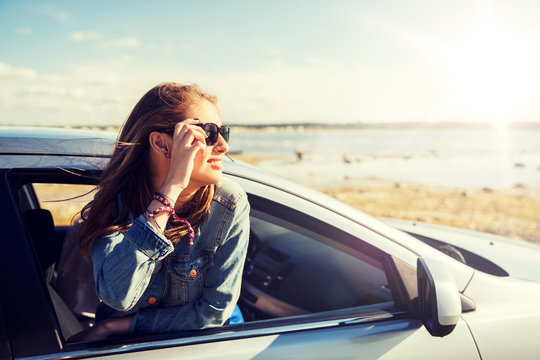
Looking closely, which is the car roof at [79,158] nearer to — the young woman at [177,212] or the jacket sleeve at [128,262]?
the young woman at [177,212]

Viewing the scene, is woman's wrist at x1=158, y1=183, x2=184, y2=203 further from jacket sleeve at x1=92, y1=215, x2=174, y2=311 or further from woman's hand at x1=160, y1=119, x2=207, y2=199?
jacket sleeve at x1=92, y1=215, x2=174, y2=311

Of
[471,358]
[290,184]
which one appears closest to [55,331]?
[290,184]

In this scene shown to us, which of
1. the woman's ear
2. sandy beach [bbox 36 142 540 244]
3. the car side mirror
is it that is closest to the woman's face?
the woman's ear

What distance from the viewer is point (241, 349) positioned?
1266 millimetres

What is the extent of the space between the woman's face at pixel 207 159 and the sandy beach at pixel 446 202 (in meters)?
7.21

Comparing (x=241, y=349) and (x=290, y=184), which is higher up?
(x=290, y=184)

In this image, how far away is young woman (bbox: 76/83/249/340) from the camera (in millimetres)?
1271

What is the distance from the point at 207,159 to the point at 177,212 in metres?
0.25

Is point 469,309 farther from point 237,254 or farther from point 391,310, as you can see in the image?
point 237,254

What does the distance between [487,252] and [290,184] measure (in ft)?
4.63

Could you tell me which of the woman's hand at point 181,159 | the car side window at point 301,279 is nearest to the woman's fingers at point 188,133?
the woman's hand at point 181,159

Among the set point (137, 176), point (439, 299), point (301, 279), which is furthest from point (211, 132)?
point (301, 279)

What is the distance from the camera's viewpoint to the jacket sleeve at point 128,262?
3.85 ft

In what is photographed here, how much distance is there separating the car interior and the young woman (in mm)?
192
